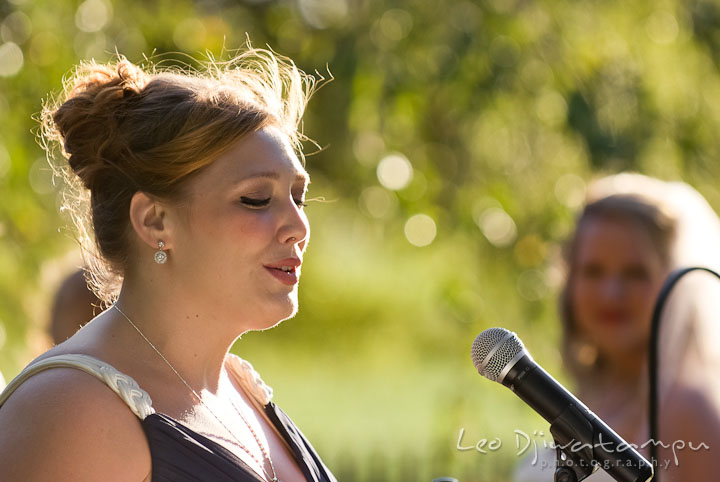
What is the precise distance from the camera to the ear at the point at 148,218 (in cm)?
232

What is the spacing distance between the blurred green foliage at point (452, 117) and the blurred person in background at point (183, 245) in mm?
2995

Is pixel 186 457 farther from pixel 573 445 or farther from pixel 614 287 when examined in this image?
pixel 614 287

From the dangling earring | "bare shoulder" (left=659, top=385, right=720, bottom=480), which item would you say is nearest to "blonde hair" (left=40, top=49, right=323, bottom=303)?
the dangling earring

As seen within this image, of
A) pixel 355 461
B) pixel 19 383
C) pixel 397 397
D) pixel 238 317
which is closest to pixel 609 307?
pixel 238 317

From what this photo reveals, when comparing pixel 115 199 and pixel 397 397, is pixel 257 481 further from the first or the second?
pixel 397 397

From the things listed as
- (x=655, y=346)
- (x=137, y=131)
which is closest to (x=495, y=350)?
(x=655, y=346)

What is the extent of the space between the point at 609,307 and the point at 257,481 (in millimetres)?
2046

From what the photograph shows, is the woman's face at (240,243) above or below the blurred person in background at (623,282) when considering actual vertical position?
above

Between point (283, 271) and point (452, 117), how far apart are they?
440 centimetres

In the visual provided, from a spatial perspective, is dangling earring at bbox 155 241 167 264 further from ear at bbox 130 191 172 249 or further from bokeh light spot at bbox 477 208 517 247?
bokeh light spot at bbox 477 208 517 247

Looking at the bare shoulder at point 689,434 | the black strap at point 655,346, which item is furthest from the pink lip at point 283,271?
the bare shoulder at point 689,434

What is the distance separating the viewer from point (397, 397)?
58.9ft

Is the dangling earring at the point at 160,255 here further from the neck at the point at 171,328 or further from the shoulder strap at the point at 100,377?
the shoulder strap at the point at 100,377

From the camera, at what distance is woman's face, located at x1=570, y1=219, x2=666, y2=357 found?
145 inches
